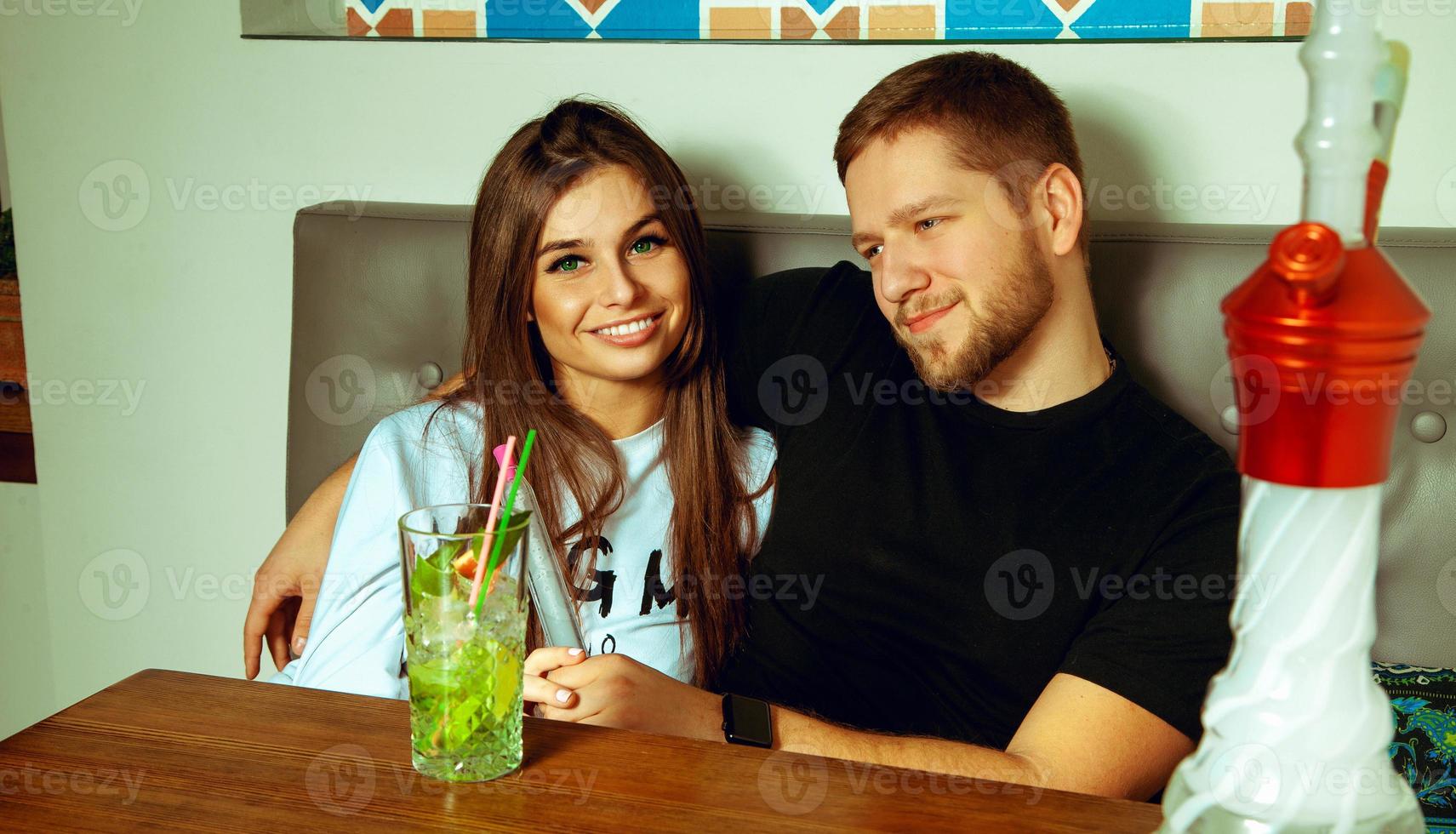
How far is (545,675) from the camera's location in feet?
3.00

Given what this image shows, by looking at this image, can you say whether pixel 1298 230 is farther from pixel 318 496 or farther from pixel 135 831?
pixel 318 496

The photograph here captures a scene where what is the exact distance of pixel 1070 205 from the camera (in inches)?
52.1

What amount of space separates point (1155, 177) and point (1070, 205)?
0.28 m

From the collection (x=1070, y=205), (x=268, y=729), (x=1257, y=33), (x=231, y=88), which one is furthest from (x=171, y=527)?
(x=1257, y=33)

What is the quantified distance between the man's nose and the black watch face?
488mm
